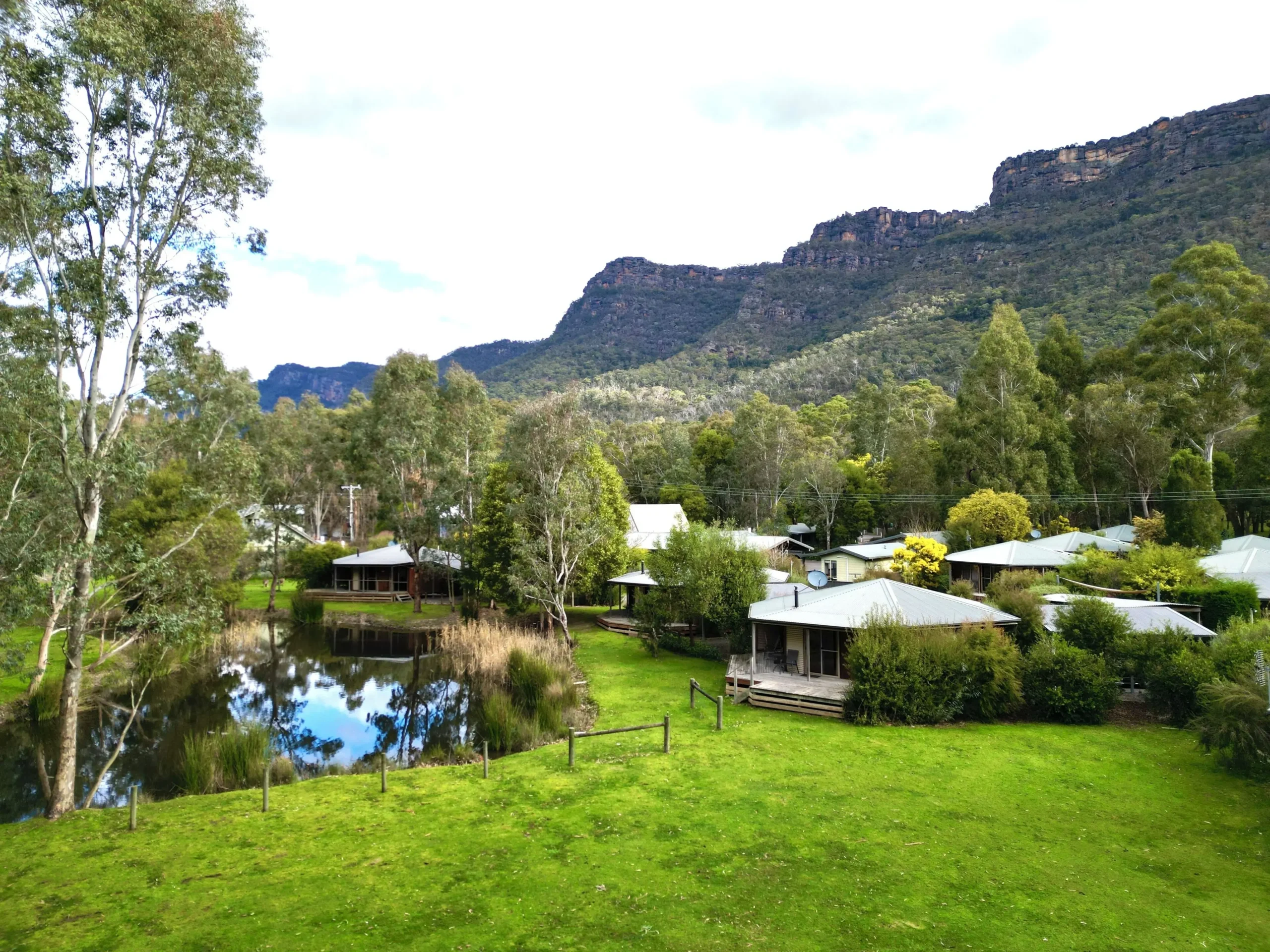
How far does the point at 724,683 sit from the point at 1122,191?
115 metres

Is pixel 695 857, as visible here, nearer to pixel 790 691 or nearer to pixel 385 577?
pixel 790 691

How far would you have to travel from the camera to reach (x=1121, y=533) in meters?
33.1

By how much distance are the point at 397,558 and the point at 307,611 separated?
5923 mm

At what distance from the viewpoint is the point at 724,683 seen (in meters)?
19.2

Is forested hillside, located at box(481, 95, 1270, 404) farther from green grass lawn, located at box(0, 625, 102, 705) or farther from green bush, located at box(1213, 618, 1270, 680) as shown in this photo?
green grass lawn, located at box(0, 625, 102, 705)

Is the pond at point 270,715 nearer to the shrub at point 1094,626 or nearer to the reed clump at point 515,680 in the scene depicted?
the reed clump at point 515,680

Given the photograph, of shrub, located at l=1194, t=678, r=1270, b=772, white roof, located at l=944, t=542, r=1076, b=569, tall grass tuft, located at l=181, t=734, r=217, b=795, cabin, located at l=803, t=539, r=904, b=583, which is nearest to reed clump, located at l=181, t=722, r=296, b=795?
tall grass tuft, located at l=181, t=734, r=217, b=795

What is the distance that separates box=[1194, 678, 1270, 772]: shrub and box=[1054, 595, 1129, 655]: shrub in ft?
11.9

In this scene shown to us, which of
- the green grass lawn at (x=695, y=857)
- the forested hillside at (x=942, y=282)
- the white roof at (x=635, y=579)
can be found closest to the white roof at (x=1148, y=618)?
the green grass lawn at (x=695, y=857)

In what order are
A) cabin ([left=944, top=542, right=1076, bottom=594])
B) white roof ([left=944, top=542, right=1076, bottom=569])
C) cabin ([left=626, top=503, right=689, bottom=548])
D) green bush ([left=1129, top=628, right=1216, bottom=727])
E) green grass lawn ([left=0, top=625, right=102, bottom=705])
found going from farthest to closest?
cabin ([left=626, top=503, right=689, bottom=548])
cabin ([left=944, top=542, right=1076, bottom=594])
white roof ([left=944, top=542, right=1076, bottom=569])
green grass lawn ([left=0, top=625, right=102, bottom=705])
green bush ([left=1129, top=628, right=1216, bottom=727])

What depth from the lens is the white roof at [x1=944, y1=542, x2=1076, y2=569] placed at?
2864 centimetres

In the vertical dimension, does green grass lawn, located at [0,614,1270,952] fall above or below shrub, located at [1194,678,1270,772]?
below

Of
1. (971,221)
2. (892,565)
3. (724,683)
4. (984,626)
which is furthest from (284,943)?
(971,221)

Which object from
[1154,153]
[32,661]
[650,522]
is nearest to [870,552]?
[650,522]
